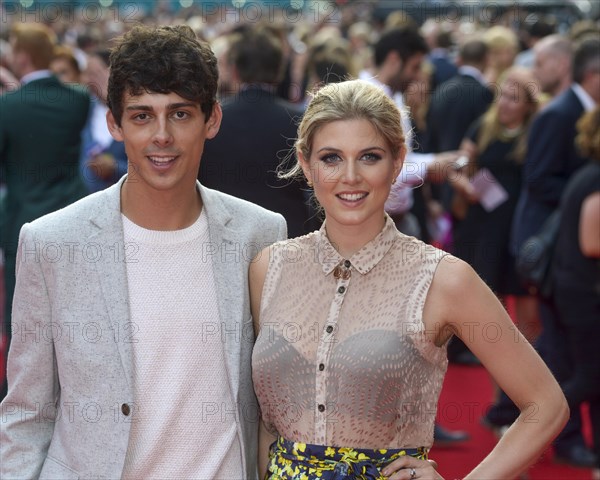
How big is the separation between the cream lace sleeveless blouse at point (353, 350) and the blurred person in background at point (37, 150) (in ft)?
10.6

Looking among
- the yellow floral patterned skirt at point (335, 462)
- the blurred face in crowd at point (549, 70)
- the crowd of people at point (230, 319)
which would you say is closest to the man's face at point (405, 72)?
the blurred face in crowd at point (549, 70)

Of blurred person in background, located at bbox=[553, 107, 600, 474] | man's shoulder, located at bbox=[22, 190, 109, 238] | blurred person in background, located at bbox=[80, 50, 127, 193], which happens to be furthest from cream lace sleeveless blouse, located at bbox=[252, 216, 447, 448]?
blurred person in background, located at bbox=[80, 50, 127, 193]

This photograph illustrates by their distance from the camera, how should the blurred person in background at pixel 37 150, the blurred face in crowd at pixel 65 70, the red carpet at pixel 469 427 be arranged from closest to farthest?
the red carpet at pixel 469 427 → the blurred person in background at pixel 37 150 → the blurred face in crowd at pixel 65 70

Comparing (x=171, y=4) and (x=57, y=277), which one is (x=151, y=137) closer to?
(x=57, y=277)

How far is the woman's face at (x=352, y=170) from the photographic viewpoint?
2568 millimetres

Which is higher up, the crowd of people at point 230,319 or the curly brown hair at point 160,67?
the curly brown hair at point 160,67

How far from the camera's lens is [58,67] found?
7816mm

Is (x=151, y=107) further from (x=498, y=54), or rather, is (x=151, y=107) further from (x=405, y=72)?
(x=498, y=54)

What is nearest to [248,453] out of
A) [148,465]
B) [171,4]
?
[148,465]

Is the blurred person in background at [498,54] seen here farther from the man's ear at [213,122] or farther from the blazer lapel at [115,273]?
the blazer lapel at [115,273]

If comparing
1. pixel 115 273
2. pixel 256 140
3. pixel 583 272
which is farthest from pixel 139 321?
pixel 583 272

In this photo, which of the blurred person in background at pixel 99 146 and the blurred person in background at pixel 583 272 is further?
the blurred person in background at pixel 99 146

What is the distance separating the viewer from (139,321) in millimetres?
2574

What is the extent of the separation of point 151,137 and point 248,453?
2.68 ft
